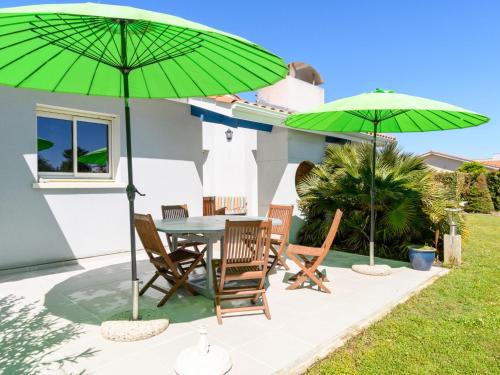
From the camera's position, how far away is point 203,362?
11.8 feet

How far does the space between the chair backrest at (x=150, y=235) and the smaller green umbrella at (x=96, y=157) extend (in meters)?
4.38

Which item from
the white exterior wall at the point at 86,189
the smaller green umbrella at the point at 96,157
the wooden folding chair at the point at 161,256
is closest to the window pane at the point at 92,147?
the smaller green umbrella at the point at 96,157

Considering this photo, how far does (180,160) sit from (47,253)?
176 inches

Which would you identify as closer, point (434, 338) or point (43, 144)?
point (434, 338)

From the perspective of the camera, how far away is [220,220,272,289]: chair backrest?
16.3 feet

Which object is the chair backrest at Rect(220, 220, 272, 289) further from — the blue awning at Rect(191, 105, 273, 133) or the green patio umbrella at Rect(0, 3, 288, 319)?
the blue awning at Rect(191, 105, 273, 133)

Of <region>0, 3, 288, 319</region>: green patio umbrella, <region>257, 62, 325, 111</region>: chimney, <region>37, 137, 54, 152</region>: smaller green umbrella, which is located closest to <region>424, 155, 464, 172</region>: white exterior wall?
<region>257, 62, 325, 111</region>: chimney

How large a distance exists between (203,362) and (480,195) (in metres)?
28.9

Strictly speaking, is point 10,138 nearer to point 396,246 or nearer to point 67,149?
point 67,149

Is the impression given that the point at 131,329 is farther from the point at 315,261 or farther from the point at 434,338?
the point at 434,338

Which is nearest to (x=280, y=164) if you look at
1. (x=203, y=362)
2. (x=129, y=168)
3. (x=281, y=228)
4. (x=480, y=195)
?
(x=281, y=228)

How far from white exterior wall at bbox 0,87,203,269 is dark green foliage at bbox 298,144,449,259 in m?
4.18

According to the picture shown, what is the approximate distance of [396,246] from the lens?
10.5 m

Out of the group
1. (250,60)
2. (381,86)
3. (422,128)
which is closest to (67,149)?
(250,60)
